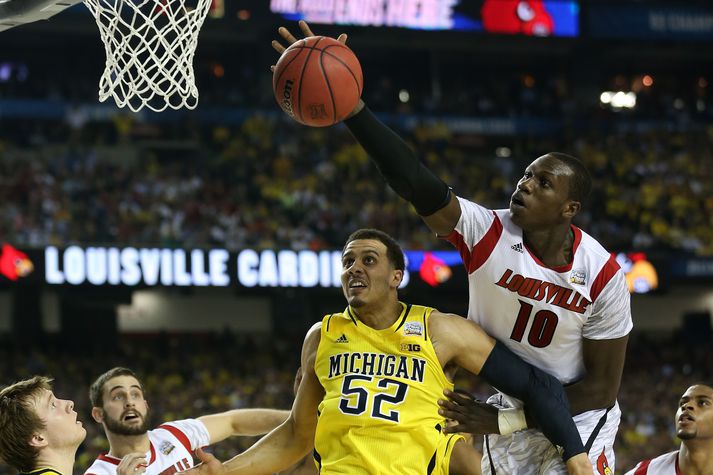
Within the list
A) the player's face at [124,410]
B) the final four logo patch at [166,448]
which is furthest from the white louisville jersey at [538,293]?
the final four logo patch at [166,448]

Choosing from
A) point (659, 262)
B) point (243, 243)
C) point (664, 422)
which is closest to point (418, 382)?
point (243, 243)

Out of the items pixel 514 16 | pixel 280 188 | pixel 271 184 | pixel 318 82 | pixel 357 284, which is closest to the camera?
pixel 318 82

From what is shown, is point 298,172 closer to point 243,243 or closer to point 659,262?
point 243,243

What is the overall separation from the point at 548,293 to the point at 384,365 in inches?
31.0

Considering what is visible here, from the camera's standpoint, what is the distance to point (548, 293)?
4.59 metres

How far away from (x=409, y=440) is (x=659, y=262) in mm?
16193

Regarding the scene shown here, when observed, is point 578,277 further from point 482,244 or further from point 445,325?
point 445,325

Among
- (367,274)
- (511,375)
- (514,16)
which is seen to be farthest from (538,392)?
(514,16)

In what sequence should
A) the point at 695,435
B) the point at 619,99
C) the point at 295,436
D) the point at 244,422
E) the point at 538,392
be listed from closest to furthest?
the point at 538,392 < the point at 295,436 < the point at 695,435 < the point at 244,422 < the point at 619,99

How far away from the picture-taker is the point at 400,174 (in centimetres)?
425

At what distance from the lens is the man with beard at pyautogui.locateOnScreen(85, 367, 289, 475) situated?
5922 mm

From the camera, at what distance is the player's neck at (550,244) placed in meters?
4.63

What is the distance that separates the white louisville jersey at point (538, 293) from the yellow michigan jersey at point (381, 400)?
0.32 meters

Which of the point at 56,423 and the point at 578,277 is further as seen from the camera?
the point at 578,277
